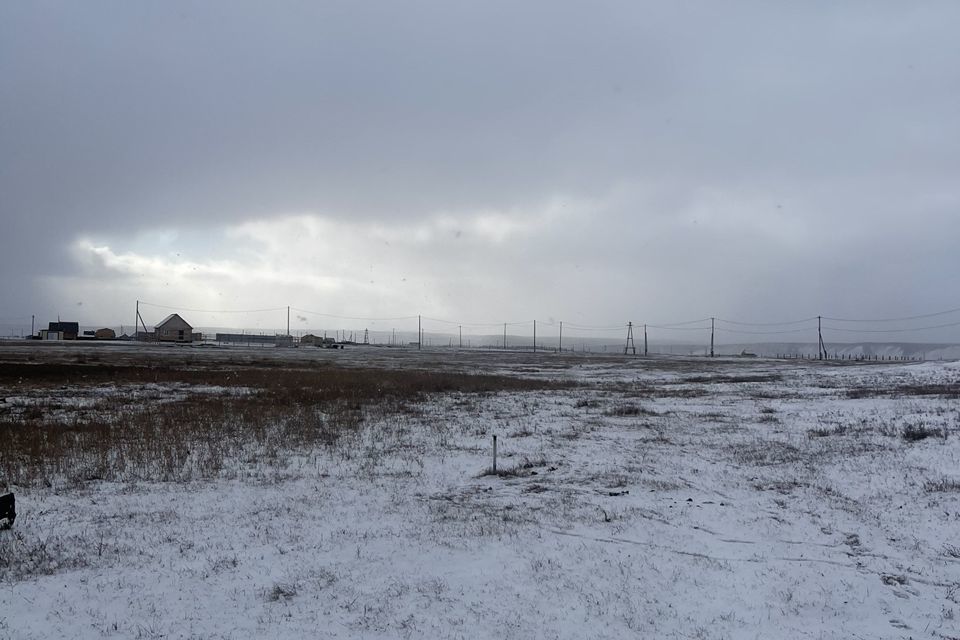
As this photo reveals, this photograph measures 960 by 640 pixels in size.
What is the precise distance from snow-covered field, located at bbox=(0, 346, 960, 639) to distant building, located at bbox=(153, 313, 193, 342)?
115921 mm

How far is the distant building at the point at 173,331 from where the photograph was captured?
373 ft

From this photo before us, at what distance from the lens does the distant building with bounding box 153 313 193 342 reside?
11362cm

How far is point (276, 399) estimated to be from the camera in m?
23.3

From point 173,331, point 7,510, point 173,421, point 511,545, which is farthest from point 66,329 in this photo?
point 511,545

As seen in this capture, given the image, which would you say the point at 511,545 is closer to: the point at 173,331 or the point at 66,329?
the point at 173,331

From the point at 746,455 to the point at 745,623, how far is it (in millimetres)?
8656

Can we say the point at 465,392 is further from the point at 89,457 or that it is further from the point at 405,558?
the point at 405,558

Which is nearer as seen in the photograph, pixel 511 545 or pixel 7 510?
pixel 511 545

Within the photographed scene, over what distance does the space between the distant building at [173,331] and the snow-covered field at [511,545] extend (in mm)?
115921

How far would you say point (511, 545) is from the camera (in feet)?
24.5

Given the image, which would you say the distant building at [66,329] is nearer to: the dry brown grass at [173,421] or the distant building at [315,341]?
the distant building at [315,341]

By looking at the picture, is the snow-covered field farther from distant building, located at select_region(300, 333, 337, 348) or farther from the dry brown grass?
distant building, located at select_region(300, 333, 337, 348)

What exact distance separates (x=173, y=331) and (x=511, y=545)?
125 m

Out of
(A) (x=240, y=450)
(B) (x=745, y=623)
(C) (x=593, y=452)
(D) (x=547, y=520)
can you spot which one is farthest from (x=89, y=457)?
(B) (x=745, y=623)
